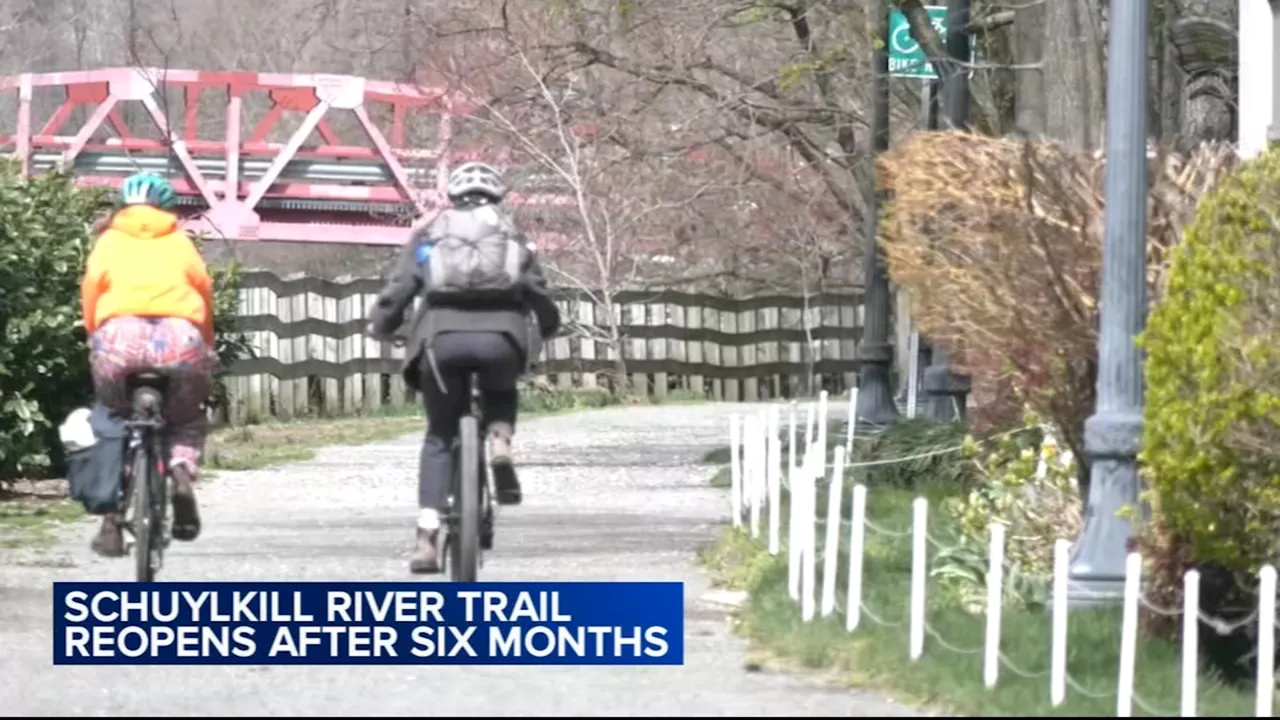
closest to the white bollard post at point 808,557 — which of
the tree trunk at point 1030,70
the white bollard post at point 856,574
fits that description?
the white bollard post at point 856,574

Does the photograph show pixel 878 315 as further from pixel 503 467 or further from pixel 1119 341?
pixel 503 467

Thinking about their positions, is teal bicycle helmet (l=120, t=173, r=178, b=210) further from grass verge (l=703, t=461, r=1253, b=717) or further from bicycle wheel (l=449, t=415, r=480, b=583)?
grass verge (l=703, t=461, r=1253, b=717)

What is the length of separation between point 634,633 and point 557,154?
20.5 m

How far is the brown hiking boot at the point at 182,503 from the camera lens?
1121cm

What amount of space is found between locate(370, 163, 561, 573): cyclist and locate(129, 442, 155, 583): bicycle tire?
42.0 inches

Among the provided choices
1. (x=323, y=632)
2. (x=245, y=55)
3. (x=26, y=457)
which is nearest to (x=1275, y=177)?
(x=323, y=632)

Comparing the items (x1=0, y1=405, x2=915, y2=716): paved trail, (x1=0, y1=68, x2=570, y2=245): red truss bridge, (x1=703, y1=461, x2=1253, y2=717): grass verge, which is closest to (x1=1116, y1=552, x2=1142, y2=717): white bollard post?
(x1=703, y1=461, x2=1253, y2=717): grass verge

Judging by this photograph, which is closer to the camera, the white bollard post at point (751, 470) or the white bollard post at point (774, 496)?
the white bollard post at point (774, 496)

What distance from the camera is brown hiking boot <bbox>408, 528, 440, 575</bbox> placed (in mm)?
10938

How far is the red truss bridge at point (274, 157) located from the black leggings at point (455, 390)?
65.2ft

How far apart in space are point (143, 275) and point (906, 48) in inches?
366

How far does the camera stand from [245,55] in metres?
45.2

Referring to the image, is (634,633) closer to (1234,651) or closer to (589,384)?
(1234,651)

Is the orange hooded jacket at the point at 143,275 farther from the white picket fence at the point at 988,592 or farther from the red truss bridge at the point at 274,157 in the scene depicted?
the red truss bridge at the point at 274,157
